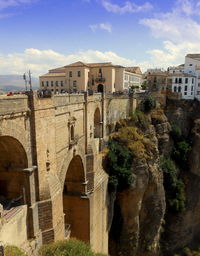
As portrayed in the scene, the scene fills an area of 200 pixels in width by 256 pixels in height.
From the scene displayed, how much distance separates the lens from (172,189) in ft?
93.9

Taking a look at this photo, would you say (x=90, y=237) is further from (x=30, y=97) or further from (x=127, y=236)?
(x=30, y=97)

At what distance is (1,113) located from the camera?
298 inches

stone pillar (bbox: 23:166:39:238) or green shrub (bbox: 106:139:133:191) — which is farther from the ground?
stone pillar (bbox: 23:166:39:238)

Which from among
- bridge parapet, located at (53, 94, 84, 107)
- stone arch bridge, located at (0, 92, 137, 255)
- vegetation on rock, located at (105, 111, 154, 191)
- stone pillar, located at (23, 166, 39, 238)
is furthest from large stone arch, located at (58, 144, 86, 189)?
vegetation on rock, located at (105, 111, 154, 191)

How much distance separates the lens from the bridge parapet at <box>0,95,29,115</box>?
25.2 ft

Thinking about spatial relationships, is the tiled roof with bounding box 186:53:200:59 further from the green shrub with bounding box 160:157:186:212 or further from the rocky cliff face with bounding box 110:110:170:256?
the green shrub with bounding box 160:157:186:212

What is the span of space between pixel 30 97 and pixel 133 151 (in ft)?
50.8

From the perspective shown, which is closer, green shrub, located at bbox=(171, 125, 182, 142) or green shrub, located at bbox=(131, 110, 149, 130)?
green shrub, located at bbox=(131, 110, 149, 130)

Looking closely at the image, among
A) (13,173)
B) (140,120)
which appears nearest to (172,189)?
(140,120)

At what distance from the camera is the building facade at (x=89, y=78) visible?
35625mm

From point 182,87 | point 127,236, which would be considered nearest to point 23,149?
point 127,236

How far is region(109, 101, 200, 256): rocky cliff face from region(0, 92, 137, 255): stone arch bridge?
19.2 ft

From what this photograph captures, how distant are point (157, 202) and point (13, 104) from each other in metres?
21.0

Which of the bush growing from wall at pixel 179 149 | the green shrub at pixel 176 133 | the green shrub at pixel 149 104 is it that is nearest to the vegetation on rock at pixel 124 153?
the green shrub at pixel 149 104
